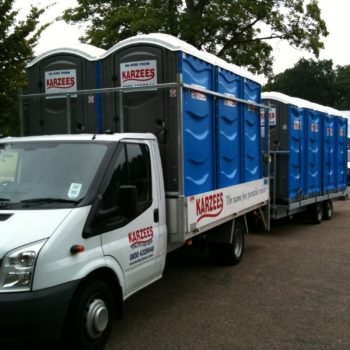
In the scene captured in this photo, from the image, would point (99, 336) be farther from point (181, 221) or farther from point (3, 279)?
point (181, 221)

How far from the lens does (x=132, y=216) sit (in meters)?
4.72

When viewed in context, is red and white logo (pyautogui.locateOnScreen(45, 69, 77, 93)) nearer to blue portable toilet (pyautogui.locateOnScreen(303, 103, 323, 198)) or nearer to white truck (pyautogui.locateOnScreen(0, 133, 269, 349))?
white truck (pyautogui.locateOnScreen(0, 133, 269, 349))

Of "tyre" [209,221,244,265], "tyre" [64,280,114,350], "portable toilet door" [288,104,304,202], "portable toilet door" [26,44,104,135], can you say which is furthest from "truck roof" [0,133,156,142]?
"portable toilet door" [288,104,304,202]

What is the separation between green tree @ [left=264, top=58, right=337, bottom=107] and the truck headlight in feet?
260

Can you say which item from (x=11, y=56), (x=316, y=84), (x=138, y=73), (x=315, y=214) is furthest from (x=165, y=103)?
(x=316, y=84)

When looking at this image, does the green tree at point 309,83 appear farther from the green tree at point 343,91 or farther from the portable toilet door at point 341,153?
the portable toilet door at point 341,153

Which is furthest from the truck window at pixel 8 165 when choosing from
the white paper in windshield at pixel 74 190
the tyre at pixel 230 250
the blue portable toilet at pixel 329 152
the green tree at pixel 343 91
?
the green tree at pixel 343 91

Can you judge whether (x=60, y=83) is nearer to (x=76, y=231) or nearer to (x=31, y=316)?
(x=76, y=231)

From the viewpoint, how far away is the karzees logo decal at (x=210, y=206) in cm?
609

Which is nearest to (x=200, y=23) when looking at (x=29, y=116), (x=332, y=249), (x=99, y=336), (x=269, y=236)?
(x=269, y=236)

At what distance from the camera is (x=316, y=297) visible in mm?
6195

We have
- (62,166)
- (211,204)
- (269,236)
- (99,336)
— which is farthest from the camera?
(269,236)

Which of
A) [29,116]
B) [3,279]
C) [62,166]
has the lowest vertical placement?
[3,279]

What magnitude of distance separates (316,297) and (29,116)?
4.40 metres
